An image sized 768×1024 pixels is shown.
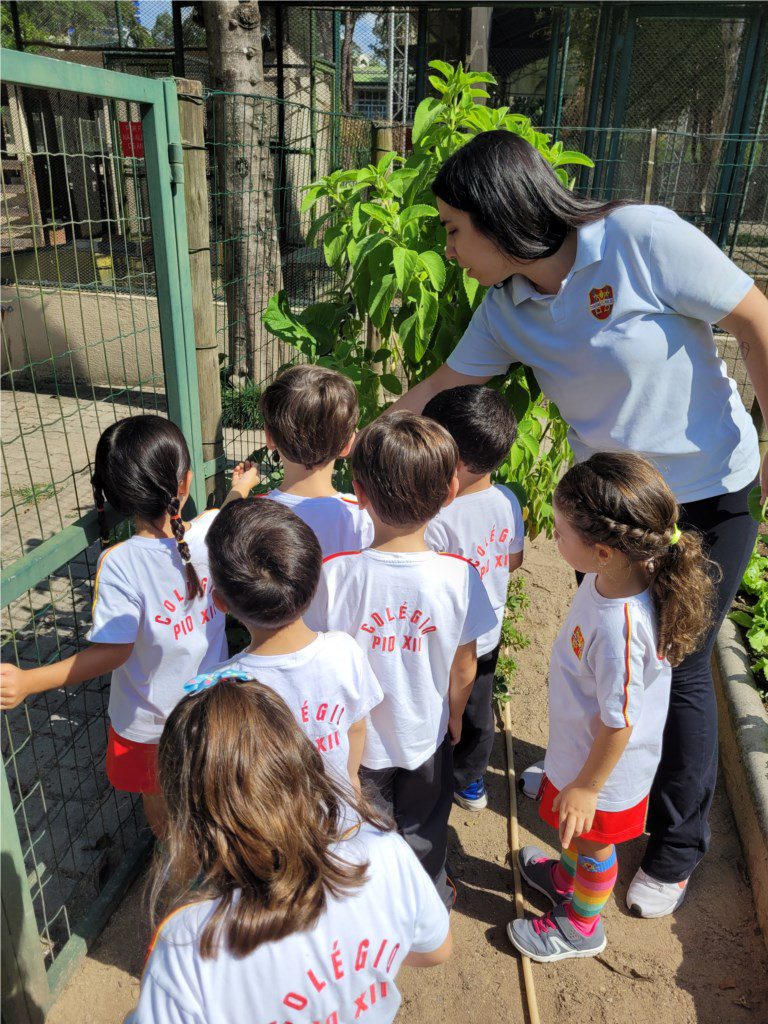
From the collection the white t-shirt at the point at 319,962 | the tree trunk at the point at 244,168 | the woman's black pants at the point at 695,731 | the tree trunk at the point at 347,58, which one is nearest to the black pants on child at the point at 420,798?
the woman's black pants at the point at 695,731

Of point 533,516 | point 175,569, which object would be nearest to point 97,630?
point 175,569

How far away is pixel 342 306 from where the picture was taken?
2.94m

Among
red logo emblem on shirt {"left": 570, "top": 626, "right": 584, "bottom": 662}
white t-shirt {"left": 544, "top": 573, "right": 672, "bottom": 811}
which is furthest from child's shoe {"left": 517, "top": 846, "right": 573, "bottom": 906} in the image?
red logo emblem on shirt {"left": 570, "top": 626, "right": 584, "bottom": 662}

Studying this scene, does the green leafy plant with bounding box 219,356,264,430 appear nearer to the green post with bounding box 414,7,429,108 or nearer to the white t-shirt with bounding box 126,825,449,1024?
the white t-shirt with bounding box 126,825,449,1024

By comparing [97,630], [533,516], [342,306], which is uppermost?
[342,306]

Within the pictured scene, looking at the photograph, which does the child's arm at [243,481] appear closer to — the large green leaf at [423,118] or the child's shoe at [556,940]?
the large green leaf at [423,118]

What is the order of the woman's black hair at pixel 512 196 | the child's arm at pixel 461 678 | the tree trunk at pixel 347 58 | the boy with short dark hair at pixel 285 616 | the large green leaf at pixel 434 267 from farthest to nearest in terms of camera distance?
the tree trunk at pixel 347 58 → the large green leaf at pixel 434 267 → the child's arm at pixel 461 678 → the woman's black hair at pixel 512 196 → the boy with short dark hair at pixel 285 616

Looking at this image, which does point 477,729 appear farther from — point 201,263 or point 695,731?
point 201,263

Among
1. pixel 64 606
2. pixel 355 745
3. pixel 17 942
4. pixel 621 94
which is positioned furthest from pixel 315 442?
pixel 621 94

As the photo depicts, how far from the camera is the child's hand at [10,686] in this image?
5.31 feet

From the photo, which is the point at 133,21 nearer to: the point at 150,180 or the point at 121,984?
the point at 150,180

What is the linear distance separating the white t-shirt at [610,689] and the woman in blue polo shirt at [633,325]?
0.79 feet

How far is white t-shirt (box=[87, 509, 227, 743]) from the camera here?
1.84 m

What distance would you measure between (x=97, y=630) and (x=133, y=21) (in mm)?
10159
